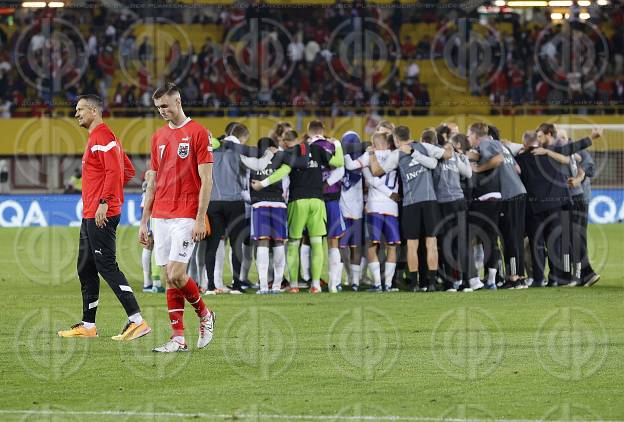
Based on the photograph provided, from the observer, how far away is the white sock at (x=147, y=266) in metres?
15.5

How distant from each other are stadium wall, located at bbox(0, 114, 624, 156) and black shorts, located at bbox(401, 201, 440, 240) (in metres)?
12.3

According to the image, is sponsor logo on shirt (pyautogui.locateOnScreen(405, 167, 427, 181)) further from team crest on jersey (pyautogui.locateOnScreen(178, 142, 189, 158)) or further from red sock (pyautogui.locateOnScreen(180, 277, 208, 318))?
team crest on jersey (pyautogui.locateOnScreen(178, 142, 189, 158))

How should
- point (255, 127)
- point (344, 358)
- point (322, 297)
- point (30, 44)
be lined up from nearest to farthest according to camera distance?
point (344, 358), point (322, 297), point (255, 127), point (30, 44)

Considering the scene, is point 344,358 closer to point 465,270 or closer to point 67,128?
point 465,270

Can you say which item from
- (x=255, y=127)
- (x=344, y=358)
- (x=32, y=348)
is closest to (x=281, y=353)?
(x=344, y=358)

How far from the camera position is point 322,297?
15016 mm

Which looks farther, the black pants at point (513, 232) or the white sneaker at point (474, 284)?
the black pants at point (513, 232)

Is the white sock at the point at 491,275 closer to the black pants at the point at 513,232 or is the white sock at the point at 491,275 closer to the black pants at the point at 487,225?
the black pants at the point at 487,225

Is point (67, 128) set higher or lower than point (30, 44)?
lower

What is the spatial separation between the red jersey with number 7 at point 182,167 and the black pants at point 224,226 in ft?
17.6

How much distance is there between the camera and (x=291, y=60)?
108 feet

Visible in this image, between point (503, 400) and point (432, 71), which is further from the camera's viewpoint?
point (432, 71)

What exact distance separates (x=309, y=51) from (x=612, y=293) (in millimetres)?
19017

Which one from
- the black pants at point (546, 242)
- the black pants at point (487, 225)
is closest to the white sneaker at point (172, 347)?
the black pants at point (487, 225)
